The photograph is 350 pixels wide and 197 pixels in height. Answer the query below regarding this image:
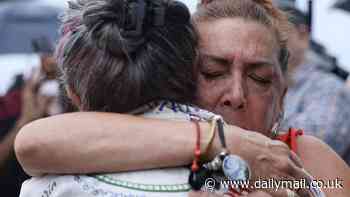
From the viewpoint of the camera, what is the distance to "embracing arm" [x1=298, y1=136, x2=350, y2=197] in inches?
96.0

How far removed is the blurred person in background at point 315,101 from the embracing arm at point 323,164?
125cm

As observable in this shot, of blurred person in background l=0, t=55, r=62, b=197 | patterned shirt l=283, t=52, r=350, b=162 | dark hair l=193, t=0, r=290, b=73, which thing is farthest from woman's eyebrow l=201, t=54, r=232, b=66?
blurred person in background l=0, t=55, r=62, b=197

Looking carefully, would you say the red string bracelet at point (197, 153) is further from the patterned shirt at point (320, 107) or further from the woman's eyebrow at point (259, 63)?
the patterned shirt at point (320, 107)

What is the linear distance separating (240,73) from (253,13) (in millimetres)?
194

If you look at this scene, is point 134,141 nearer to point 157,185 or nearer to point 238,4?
point 157,185

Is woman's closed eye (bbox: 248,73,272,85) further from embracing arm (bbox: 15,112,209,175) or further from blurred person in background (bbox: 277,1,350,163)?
blurred person in background (bbox: 277,1,350,163)

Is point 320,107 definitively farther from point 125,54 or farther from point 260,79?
point 125,54

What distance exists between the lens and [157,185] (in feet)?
6.19

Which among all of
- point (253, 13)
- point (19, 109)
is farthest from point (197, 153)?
point (19, 109)

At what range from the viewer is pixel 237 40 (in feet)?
7.43

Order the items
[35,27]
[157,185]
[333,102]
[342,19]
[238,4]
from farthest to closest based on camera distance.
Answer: [342,19], [35,27], [333,102], [238,4], [157,185]

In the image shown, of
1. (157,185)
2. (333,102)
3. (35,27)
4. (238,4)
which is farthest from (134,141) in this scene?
(35,27)

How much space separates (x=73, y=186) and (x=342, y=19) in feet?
11.0

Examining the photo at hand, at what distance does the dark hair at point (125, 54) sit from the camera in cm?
192
